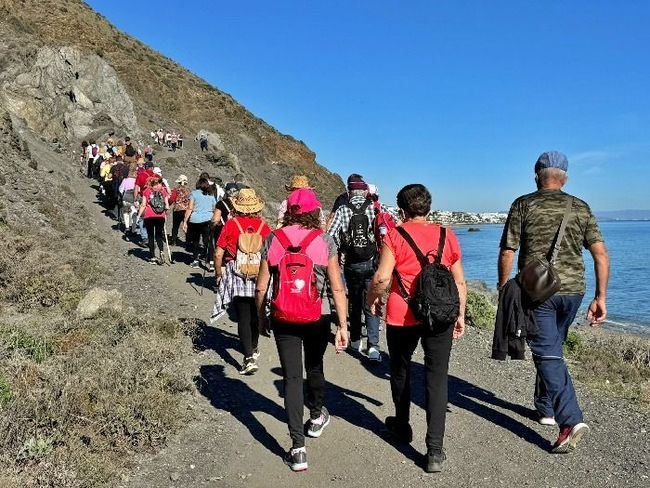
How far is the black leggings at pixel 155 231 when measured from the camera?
10867 mm

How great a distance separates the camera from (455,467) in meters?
4.13

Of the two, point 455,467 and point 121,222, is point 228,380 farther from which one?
point 121,222

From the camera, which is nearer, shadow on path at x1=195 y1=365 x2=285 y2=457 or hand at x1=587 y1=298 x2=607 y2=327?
hand at x1=587 y1=298 x2=607 y2=327

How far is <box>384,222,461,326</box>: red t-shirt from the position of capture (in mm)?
3918

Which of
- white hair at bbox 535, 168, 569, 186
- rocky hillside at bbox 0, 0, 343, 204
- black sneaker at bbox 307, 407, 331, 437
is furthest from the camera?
rocky hillside at bbox 0, 0, 343, 204

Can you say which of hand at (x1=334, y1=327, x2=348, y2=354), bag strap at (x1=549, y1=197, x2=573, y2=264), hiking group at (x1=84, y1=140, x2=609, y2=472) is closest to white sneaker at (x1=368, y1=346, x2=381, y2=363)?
hiking group at (x1=84, y1=140, x2=609, y2=472)

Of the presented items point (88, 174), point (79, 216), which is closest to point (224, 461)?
point (79, 216)

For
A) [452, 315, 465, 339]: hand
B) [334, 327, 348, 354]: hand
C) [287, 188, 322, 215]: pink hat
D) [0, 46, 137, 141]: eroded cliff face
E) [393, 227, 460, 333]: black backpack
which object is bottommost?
[334, 327, 348, 354]: hand

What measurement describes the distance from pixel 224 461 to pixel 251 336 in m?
1.81

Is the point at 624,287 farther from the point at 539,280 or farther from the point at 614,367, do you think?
the point at 539,280

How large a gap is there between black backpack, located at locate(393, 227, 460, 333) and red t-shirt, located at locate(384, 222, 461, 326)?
0.04 meters

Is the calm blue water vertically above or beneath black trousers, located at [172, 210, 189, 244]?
beneath

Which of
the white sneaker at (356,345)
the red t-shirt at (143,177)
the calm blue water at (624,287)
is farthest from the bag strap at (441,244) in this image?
the calm blue water at (624,287)

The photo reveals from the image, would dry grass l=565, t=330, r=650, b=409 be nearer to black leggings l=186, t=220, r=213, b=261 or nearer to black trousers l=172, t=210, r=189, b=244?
black leggings l=186, t=220, r=213, b=261
